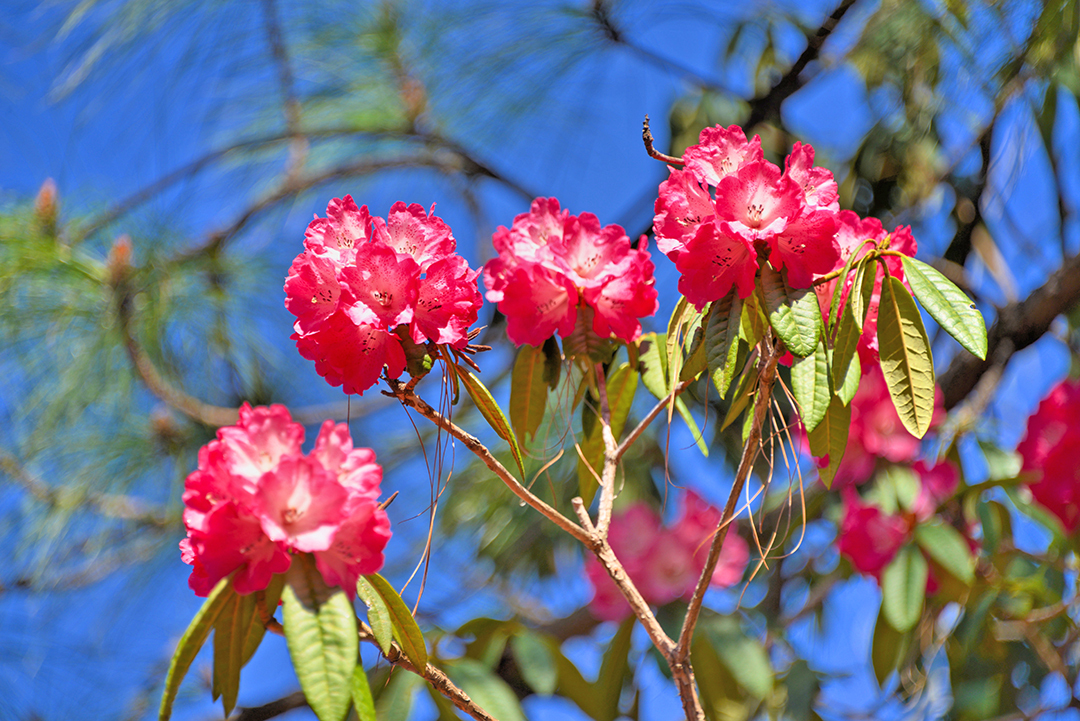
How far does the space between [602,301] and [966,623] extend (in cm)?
84

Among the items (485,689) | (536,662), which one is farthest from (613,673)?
(485,689)

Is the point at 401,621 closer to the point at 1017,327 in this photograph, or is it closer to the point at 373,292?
the point at 373,292

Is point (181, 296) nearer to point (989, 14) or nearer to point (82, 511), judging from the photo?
point (82, 511)

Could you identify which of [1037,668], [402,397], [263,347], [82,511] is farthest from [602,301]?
[82,511]

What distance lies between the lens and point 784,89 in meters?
1.51

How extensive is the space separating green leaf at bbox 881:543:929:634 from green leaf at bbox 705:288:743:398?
0.69 metres

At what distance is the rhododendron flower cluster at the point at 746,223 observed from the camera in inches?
22.8

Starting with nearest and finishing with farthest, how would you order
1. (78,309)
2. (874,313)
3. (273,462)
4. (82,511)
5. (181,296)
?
(273,462), (874,313), (78,309), (181,296), (82,511)

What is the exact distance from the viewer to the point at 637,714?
3.97 feet

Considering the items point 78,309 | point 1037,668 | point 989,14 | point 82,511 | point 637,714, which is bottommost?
point 1037,668

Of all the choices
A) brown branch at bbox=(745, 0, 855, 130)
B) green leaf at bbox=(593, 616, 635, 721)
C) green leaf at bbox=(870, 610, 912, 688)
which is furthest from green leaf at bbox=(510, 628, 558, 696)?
brown branch at bbox=(745, 0, 855, 130)

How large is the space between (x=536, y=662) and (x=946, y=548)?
22.2 inches

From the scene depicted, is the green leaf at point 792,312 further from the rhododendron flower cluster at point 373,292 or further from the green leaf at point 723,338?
the rhododendron flower cluster at point 373,292

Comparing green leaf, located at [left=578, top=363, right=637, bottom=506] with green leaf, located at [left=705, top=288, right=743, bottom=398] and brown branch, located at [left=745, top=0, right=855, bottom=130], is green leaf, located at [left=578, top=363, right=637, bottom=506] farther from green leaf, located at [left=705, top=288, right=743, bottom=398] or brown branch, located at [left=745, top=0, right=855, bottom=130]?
brown branch, located at [left=745, top=0, right=855, bottom=130]
